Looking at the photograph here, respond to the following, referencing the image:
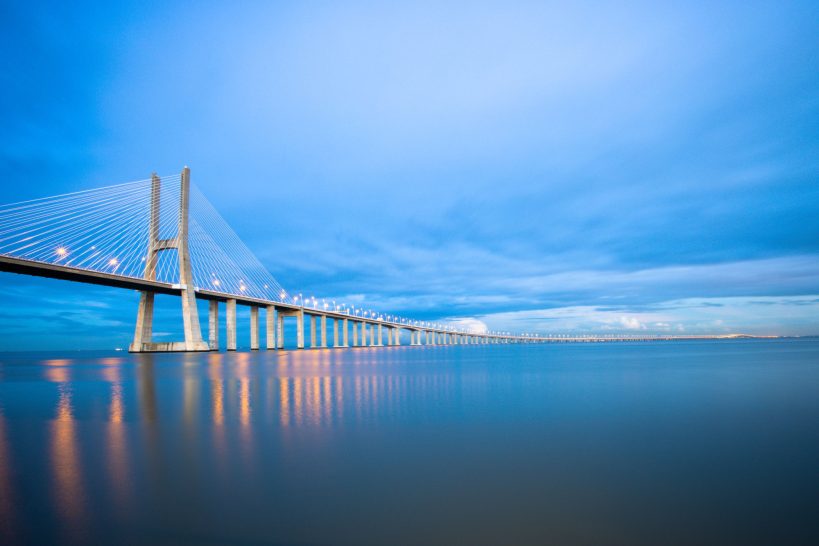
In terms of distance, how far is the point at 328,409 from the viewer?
15.0 meters

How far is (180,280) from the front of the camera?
188ft

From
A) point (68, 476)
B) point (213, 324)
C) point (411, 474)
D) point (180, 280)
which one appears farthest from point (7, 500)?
point (213, 324)

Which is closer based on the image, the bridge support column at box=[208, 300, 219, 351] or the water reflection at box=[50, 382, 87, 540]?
the water reflection at box=[50, 382, 87, 540]

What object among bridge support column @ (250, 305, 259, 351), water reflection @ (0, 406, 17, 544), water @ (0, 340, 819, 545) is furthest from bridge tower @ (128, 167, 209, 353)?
water reflection @ (0, 406, 17, 544)

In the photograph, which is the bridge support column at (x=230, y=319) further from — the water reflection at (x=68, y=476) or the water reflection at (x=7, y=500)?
the water reflection at (x=7, y=500)

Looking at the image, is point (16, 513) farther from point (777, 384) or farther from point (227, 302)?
point (227, 302)

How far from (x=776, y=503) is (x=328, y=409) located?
1195 cm

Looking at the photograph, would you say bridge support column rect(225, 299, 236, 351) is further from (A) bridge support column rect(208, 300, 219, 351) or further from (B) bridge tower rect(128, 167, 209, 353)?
(B) bridge tower rect(128, 167, 209, 353)

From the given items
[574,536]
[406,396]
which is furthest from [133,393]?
[574,536]

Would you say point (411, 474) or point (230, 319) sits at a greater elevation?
point (230, 319)

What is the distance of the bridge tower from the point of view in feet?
191

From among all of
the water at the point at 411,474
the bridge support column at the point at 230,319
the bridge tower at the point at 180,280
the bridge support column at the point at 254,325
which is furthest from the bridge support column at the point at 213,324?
the water at the point at 411,474

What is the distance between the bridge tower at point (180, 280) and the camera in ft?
191

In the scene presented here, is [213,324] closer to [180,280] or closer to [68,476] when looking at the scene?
[180,280]
